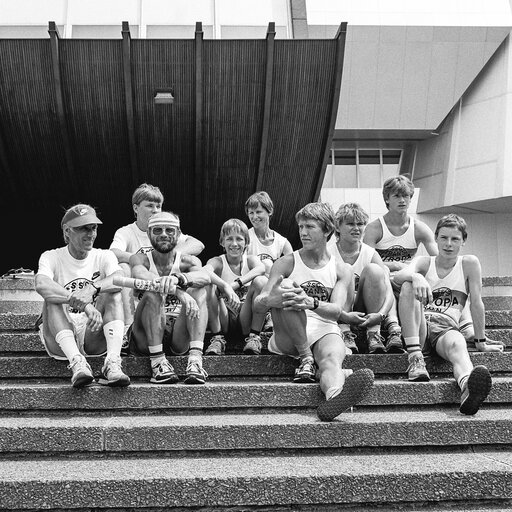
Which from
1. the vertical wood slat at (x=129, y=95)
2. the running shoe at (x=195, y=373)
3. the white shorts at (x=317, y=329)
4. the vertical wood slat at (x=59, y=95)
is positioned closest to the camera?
the running shoe at (x=195, y=373)

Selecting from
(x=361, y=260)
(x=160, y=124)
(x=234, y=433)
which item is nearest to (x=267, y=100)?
(x=160, y=124)

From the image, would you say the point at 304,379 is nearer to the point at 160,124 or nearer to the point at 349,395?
the point at 349,395

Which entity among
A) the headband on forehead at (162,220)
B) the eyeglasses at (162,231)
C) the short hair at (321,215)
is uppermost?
the short hair at (321,215)

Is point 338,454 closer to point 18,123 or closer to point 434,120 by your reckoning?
point 18,123

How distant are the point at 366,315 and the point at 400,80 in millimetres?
17341

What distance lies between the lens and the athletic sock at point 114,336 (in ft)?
15.0

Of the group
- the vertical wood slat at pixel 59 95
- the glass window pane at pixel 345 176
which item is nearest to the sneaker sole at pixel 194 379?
the vertical wood slat at pixel 59 95

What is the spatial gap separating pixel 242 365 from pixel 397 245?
2053mm

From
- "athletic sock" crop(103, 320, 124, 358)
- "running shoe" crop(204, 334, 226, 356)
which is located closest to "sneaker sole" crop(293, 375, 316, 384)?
"running shoe" crop(204, 334, 226, 356)

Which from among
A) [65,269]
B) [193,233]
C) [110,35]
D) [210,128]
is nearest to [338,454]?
[65,269]

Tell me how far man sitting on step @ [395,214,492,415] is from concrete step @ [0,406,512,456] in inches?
A: 17.4

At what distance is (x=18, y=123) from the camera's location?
468 inches

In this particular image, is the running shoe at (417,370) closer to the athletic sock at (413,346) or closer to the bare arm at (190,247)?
the athletic sock at (413,346)

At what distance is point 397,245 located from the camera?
6.25m
